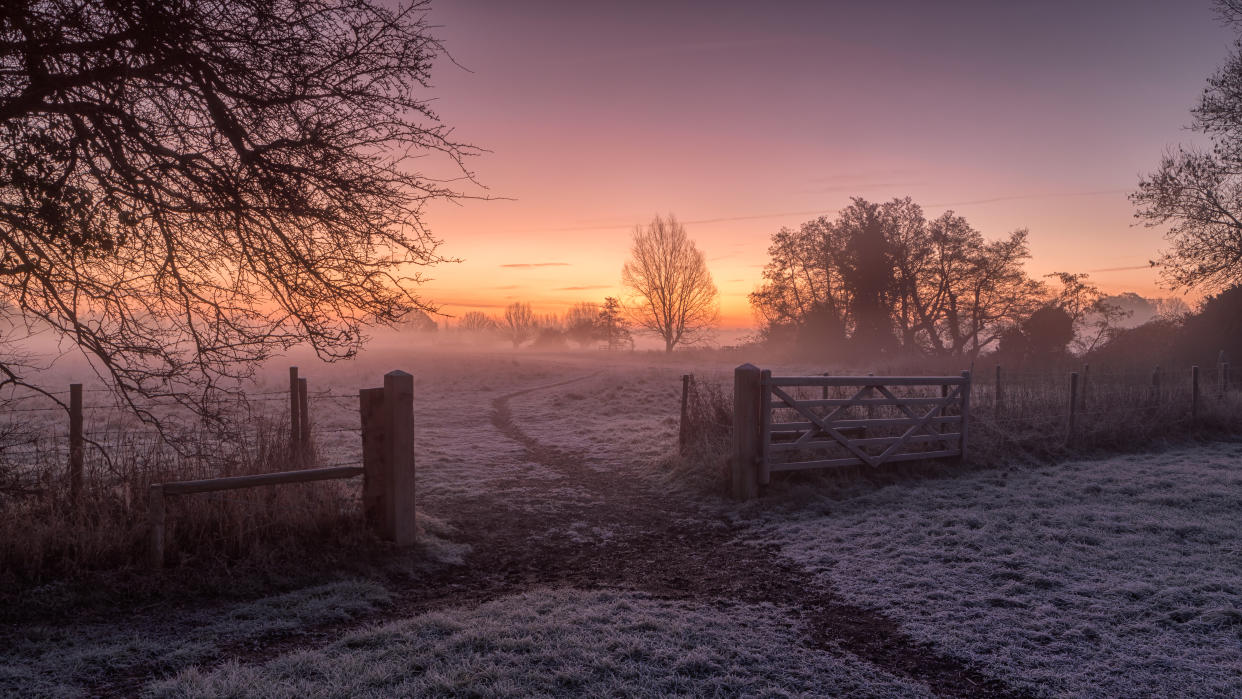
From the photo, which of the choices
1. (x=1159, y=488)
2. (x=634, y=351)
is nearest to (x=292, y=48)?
(x=1159, y=488)

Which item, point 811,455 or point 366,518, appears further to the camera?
point 811,455

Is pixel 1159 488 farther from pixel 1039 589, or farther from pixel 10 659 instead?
pixel 10 659

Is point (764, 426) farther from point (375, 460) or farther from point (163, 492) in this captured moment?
point (163, 492)

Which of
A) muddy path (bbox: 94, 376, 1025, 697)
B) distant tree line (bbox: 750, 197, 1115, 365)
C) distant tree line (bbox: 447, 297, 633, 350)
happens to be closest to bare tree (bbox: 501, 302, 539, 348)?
distant tree line (bbox: 447, 297, 633, 350)

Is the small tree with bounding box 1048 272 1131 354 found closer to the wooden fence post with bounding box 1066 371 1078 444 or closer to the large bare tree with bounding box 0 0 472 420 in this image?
the wooden fence post with bounding box 1066 371 1078 444

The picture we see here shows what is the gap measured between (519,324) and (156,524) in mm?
86037

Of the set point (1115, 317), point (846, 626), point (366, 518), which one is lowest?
point (846, 626)

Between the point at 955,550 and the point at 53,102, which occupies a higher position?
the point at 53,102

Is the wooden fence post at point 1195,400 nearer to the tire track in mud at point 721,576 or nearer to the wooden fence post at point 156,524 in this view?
the tire track in mud at point 721,576

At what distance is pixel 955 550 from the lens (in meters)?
6.72

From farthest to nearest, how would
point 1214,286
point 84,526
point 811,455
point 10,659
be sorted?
point 1214,286 < point 811,455 < point 84,526 < point 10,659

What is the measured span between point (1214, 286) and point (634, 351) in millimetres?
40814

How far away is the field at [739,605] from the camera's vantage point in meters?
4.08

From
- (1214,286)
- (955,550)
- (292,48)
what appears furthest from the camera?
(1214,286)
